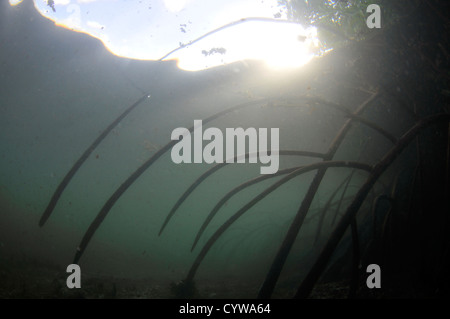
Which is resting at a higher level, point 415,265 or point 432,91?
point 432,91

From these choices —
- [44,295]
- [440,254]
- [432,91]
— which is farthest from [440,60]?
[44,295]

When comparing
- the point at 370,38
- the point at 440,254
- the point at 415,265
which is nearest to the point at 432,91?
the point at 370,38

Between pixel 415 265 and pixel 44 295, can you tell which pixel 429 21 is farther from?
pixel 44 295

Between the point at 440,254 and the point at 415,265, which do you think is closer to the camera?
the point at 440,254

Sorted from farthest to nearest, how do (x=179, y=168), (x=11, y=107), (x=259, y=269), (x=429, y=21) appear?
(x=179, y=168)
(x=11, y=107)
(x=259, y=269)
(x=429, y=21)

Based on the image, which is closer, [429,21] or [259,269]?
[429,21]

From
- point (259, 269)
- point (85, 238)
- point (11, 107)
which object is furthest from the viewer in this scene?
point (11, 107)

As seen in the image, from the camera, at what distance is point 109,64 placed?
412 inches

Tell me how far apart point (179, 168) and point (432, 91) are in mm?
23207
